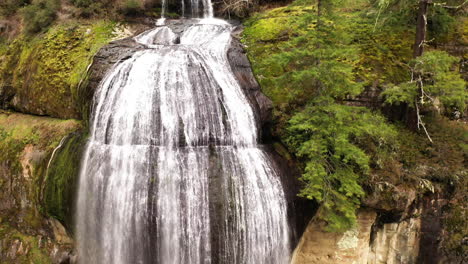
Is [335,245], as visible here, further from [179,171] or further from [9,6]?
[9,6]

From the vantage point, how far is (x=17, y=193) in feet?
37.2

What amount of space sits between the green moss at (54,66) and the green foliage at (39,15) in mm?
551

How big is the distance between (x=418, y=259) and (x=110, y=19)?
643 inches

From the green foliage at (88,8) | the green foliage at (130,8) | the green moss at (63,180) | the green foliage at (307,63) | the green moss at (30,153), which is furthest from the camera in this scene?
the green foliage at (130,8)

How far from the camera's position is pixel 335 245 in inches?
355

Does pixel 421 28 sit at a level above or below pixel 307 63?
above

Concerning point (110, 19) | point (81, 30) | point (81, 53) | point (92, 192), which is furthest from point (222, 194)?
point (110, 19)

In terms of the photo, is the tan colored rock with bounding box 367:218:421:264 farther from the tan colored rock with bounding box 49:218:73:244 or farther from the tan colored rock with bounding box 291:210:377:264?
the tan colored rock with bounding box 49:218:73:244

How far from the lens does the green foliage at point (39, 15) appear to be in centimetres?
1452

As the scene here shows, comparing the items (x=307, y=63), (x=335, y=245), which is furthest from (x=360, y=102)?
(x=335, y=245)

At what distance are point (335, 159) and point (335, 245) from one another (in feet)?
8.68

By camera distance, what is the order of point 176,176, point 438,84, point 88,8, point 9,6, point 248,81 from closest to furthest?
1. point 176,176
2. point 438,84
3. point 248,81
4. point 88,8
5. point 9,6

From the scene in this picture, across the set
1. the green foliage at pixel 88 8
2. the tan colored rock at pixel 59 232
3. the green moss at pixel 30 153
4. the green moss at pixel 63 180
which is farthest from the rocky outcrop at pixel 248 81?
the tan colored rock at pixel 59 232

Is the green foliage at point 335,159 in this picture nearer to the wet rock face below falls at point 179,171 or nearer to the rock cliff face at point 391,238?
the rock cliff face at point 391,238
